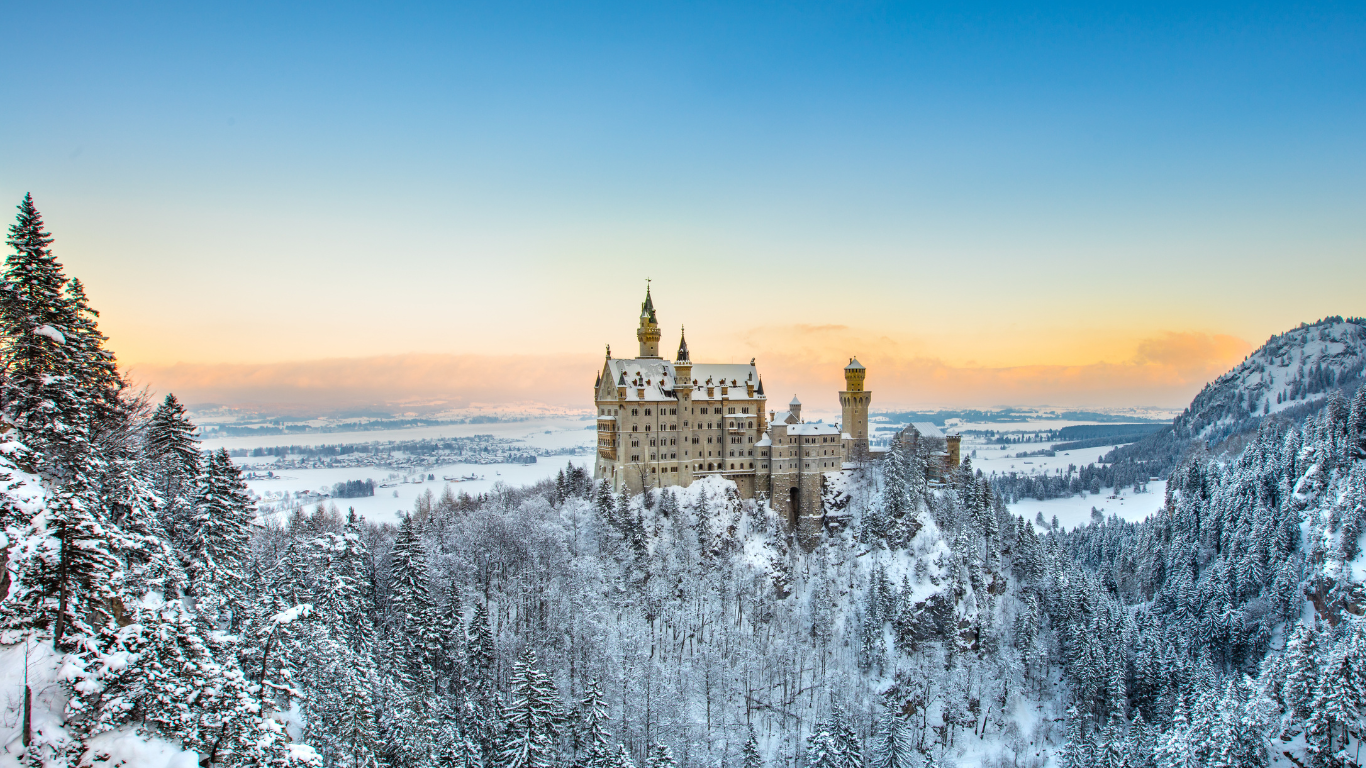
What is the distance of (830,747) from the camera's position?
2445 inches

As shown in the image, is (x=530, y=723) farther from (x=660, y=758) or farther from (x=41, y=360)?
(x=41, y=360)

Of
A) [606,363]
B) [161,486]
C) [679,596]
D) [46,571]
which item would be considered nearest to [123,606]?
[46,571]

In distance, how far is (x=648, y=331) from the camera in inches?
3878

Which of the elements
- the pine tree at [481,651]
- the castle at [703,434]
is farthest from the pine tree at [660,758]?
the castle at [703,434]

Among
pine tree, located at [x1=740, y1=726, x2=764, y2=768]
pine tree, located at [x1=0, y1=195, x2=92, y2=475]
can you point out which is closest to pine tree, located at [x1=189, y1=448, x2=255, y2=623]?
pine tree, located at [x1=0, y1=195, x2=92, y2=475]

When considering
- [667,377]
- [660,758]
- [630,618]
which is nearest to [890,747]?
[660,758]

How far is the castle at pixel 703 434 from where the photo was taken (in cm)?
9138

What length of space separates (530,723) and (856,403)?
209ft

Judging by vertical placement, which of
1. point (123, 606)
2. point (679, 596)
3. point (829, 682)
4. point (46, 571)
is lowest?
point (829, 682)

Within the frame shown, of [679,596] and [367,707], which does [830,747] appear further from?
[367,707]

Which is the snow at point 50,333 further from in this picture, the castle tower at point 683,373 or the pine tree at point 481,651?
the castle tower at point 683,373

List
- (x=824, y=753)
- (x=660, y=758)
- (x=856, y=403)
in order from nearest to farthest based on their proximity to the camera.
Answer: (x=660, y=758) → (x=824, y=753) → (x=856, y=403)

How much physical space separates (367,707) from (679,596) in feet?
156

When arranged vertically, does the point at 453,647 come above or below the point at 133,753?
below
